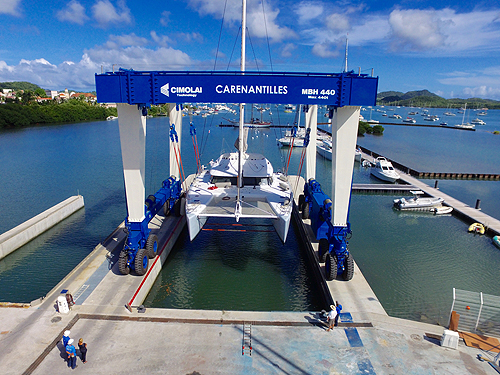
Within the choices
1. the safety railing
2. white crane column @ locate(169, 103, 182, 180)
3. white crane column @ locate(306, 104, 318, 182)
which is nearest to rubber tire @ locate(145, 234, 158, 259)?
white crane column @ locate(169, 103, 182, 180)

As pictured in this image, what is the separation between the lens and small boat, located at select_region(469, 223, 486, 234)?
75.1 feet

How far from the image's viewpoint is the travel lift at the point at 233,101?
1178 centimetres

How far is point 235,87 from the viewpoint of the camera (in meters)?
11.7

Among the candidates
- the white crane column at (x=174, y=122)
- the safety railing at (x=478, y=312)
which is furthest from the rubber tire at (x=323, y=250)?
the white crane column at (x=174, y=122)

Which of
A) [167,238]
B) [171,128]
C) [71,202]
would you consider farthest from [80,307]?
[71,202]

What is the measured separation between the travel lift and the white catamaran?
7.54ft

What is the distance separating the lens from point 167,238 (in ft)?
60.2

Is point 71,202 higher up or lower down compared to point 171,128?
lower down

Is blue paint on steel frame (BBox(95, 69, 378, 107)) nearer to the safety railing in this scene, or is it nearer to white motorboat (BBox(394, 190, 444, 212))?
the safety railing

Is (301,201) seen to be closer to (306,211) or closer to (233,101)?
(306,211)

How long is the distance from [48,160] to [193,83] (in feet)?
136

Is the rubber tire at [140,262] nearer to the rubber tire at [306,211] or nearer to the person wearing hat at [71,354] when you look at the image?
the person wearing hat at [71,354]

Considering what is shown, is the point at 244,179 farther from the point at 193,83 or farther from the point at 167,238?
the point at 193,83

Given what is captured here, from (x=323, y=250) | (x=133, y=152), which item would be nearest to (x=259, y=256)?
(x=323, y=250)
